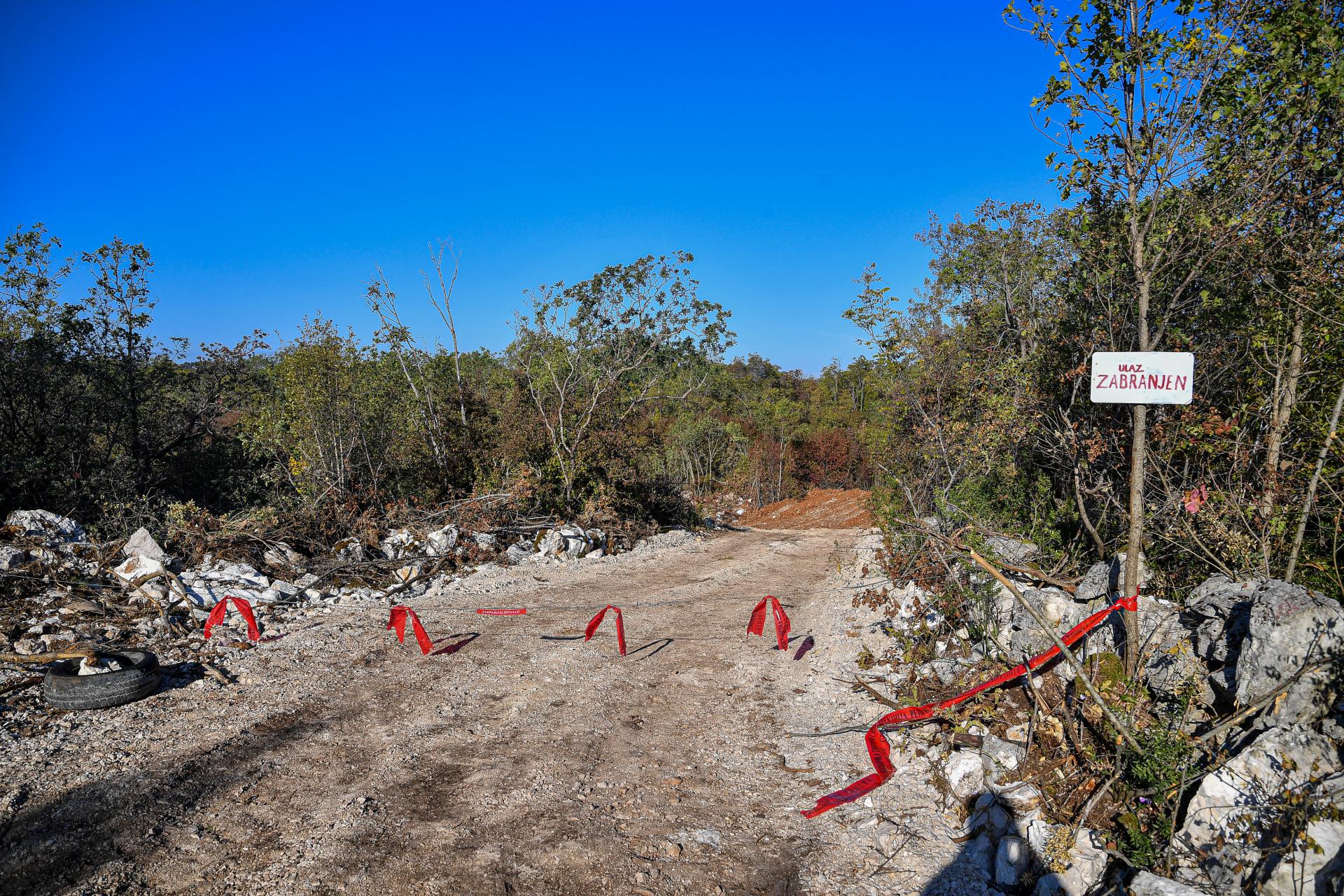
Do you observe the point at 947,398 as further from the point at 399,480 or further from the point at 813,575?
the point at 399,480

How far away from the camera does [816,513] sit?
2411 centimetres

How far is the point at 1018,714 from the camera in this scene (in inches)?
193

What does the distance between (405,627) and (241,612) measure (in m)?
1.76

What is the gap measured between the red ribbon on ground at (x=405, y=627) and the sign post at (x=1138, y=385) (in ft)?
20.7

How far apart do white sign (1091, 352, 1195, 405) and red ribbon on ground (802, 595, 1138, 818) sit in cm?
127

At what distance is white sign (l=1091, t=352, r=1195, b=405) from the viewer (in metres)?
3.94

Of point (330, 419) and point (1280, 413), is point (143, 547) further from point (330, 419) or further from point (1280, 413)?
point (1280, 413)

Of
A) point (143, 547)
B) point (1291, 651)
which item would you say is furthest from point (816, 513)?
point (1291, 651)

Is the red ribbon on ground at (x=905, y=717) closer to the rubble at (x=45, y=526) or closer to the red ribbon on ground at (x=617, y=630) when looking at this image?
the red ribbon on ground at (x=617, y=630)

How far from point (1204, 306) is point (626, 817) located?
5.19 m

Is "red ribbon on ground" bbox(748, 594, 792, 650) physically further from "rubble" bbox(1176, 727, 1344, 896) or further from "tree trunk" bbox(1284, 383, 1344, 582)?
"rubble" bbox(1176, 727, 1344, 896)

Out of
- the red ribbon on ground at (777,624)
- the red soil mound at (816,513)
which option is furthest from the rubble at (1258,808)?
the red soil mound at (816,513)

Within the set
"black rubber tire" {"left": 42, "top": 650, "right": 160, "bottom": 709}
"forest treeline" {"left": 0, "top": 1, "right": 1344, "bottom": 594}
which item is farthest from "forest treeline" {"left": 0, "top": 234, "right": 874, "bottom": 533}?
"black rubber tire" {"left": 42, "top": 650, "right": 160, "bottom": 709}

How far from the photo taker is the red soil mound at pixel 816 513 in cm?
2178
